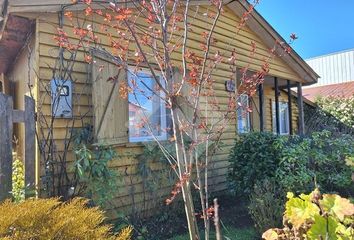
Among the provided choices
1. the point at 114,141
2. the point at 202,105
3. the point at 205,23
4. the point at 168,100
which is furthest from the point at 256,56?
the point at 168,100

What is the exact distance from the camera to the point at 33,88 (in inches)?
209

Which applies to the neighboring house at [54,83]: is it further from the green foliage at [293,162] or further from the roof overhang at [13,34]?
the green foliage at [293,162]

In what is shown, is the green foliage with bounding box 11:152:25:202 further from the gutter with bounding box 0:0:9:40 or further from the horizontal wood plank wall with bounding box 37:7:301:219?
the gutter with bounding box 0:0:9:40

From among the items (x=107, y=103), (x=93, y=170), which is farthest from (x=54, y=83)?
(x=93, y=170)

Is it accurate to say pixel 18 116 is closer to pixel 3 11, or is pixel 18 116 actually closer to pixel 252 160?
pixel 3 11

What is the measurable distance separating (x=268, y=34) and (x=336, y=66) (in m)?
21.6

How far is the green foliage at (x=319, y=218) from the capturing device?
2.36 meters

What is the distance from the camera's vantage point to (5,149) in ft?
13.8

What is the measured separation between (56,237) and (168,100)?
1428mm

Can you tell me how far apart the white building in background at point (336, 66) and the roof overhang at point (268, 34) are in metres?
16.9

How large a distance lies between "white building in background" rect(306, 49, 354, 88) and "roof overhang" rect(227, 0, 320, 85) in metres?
16.9

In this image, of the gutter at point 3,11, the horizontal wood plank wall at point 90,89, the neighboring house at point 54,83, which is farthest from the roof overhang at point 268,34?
the gutter at point 3,11

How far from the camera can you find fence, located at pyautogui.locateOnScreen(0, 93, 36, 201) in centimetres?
420

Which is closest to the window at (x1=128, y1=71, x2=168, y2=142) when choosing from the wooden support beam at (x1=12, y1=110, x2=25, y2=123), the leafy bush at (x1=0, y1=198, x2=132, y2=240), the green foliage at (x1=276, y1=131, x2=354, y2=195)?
the wooden support beam at (x1=12, y1=110, x2=25, y2=123)
